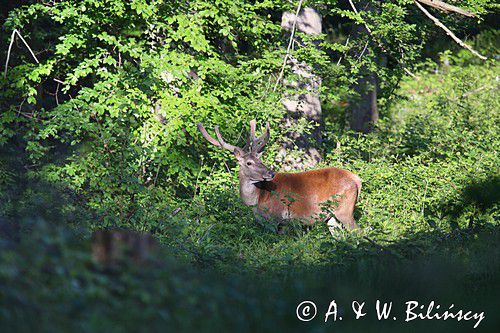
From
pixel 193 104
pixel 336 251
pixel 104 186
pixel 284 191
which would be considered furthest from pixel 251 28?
pixel 336 251

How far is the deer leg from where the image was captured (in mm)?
10547

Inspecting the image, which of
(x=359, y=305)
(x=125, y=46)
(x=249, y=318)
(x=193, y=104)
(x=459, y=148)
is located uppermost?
(x=249, y=318)

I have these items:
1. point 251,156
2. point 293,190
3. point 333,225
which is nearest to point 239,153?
point 251,156

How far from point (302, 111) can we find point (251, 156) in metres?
3.03

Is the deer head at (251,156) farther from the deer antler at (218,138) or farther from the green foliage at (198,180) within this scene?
the green foliage at (198,180)

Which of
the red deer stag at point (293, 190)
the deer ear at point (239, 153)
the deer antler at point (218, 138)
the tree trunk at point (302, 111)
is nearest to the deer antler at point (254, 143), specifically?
the red deer stag at point (293, 190)

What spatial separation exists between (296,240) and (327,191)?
131 centimetres

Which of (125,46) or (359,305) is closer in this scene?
(359,305)

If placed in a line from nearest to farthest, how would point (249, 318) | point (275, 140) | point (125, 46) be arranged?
point (249, 318), point (125, 46), point (275, 140)

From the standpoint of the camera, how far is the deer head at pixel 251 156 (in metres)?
11.4

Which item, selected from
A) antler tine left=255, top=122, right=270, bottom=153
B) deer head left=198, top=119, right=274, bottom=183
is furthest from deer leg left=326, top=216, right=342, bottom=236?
antler tine left=255, top=122, right=270, bottom=153

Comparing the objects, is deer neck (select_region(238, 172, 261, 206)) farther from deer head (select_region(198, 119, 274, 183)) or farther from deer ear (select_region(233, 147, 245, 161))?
deer ear (select_region(233, 147, 245, 161))

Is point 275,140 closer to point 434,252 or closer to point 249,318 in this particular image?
point 434,252

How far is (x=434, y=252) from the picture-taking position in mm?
8211
